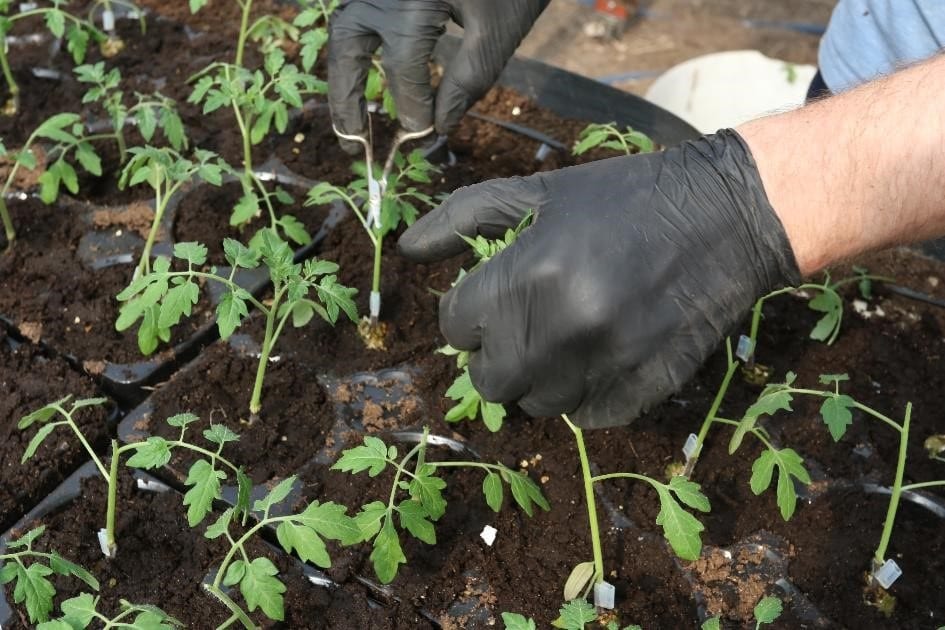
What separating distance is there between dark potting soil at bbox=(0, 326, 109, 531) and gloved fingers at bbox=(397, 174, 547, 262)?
2.64ft

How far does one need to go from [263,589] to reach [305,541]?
0.31 feet

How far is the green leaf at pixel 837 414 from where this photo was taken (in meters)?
1.61

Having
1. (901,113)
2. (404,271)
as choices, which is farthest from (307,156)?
(901,113)

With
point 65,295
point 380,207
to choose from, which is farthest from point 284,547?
point 65,295

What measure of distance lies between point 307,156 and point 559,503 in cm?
131

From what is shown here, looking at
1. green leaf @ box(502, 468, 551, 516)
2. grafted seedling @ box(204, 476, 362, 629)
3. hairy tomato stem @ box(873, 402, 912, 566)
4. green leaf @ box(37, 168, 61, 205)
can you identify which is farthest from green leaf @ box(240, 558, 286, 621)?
green leaf @ box(37, 168, 61, 205)

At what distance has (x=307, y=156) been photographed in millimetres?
2654

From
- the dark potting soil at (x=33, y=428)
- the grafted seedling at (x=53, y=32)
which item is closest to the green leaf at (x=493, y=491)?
the dark potting soil at (x=33, y=428)

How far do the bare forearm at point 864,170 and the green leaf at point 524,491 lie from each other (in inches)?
24.5

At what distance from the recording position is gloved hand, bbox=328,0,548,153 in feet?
6.83

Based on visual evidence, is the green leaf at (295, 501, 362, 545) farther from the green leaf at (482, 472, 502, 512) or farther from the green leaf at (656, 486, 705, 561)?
the green leaf at (656, 486, 705, 561)

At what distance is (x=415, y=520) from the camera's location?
1613 millimetres

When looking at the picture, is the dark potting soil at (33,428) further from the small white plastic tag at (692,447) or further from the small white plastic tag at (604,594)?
the small white plastic tag at (692,447)

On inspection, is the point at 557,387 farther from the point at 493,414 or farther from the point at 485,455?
the point at 485,455
